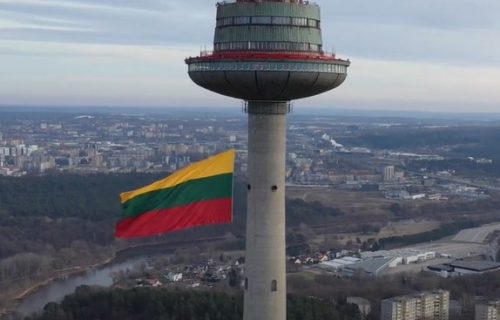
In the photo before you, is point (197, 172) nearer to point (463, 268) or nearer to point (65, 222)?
point (463, 268)

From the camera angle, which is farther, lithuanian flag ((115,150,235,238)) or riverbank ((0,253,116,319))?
riverbank ((0,253,116,319))

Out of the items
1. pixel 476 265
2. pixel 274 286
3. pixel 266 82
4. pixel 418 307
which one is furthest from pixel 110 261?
pixel 266 82

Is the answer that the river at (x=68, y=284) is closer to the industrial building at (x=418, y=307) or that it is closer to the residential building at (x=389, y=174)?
the industrial building at (x=418, y=307)

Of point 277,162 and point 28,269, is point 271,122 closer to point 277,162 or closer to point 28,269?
point 277,162

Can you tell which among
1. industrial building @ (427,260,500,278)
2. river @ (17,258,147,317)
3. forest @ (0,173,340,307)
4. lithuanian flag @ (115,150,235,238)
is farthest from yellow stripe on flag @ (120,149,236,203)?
industrial building @ (427,260,500,278)

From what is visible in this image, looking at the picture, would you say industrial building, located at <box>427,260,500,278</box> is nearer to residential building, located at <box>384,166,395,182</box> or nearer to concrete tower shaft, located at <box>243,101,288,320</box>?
concrete tower shaft, located at <box>243,101,288,320</box>

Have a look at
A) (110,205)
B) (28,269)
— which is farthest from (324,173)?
(28,269)
